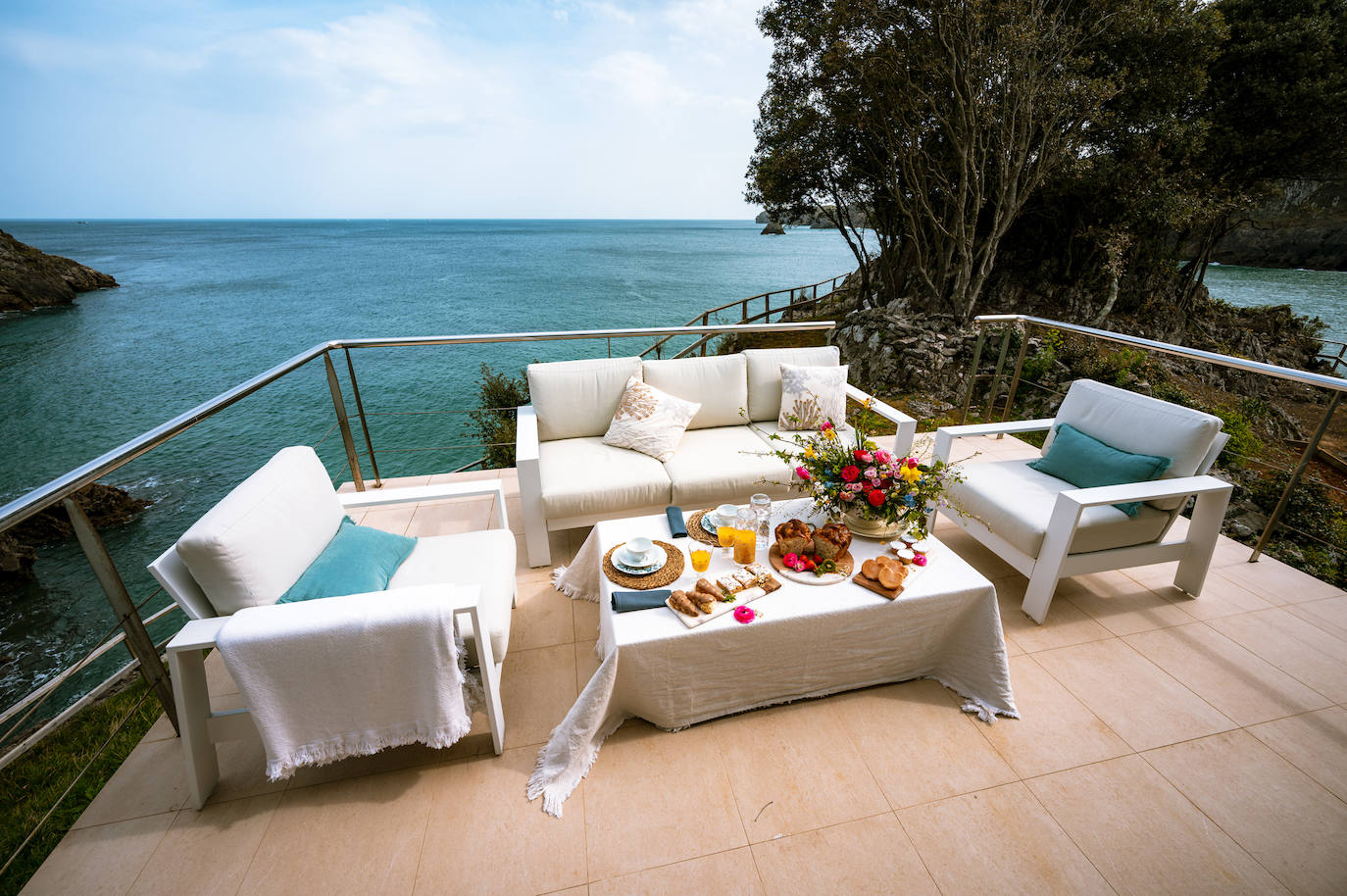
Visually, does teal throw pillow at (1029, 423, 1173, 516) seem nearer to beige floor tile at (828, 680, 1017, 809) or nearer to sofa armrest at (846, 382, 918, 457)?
sofa armrest at (846, 382, 918, 457)

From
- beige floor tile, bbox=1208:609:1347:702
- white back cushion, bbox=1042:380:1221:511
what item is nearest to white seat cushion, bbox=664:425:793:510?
white back cushion, bbox=1042:380:1221:511

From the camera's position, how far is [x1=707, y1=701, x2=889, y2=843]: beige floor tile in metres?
1.54

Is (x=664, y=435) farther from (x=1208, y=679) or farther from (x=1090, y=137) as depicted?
(x=1090, y=137)

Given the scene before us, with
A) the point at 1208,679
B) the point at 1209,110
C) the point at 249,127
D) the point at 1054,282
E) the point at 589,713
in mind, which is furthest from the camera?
the point at 249,127

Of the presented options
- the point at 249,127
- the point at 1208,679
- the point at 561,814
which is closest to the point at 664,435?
the point at 561,814

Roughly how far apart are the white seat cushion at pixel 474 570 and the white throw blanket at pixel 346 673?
0.20 m

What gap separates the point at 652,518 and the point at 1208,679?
7.42 feet

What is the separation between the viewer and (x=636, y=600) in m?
1.75

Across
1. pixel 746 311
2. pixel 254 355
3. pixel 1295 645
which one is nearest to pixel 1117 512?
pixel 1295 645

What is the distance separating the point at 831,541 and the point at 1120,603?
164 centimetres

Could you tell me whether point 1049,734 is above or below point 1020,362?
below

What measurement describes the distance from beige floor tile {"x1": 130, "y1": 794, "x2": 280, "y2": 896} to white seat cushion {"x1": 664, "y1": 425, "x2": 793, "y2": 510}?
193 centimetres

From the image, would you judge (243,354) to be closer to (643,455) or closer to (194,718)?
(643,455)

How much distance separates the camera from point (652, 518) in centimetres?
230
